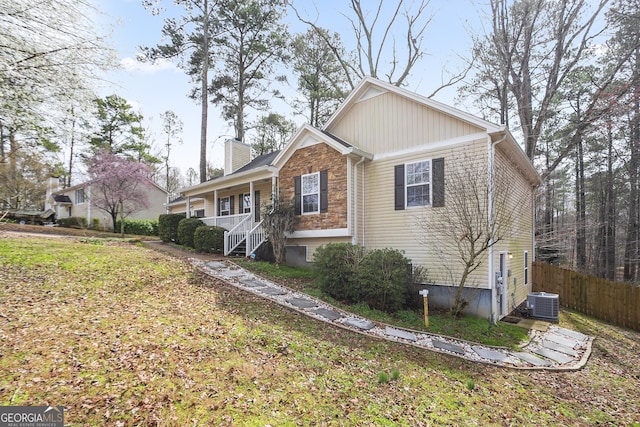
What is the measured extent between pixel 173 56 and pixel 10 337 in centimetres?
2052

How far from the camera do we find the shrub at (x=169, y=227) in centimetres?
1639

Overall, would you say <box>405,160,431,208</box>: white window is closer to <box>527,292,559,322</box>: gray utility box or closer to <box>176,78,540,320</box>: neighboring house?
<box>176,78,540,320</box>: neighboring house

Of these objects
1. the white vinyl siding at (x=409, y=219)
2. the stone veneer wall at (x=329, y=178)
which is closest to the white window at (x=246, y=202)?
the stone veneer wall at (x=329, y=178)

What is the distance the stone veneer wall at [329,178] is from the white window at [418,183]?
79.8 inches

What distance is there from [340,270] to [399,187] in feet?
11.0

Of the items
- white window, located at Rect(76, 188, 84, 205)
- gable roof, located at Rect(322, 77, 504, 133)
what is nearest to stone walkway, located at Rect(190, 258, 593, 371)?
gable roof, located at Rect(322, 77, 504, 133)

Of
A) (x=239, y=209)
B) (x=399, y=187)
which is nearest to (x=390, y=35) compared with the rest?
(x=399, y=187)

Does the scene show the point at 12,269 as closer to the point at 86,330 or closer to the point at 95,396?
the point at 86,330

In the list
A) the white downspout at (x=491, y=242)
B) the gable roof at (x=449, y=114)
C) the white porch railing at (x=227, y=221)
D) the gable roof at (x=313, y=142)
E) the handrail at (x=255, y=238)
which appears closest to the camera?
the white downspout at (x=491, y=242)

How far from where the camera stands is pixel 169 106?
30938 mm

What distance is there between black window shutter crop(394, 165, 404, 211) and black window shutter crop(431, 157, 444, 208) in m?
0.99

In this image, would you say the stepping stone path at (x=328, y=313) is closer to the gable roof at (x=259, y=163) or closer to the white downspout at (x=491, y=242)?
the white downspout at (x=491, y=242)

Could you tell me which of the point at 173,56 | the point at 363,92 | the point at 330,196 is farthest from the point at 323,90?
the point at 330,196

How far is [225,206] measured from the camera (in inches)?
687
